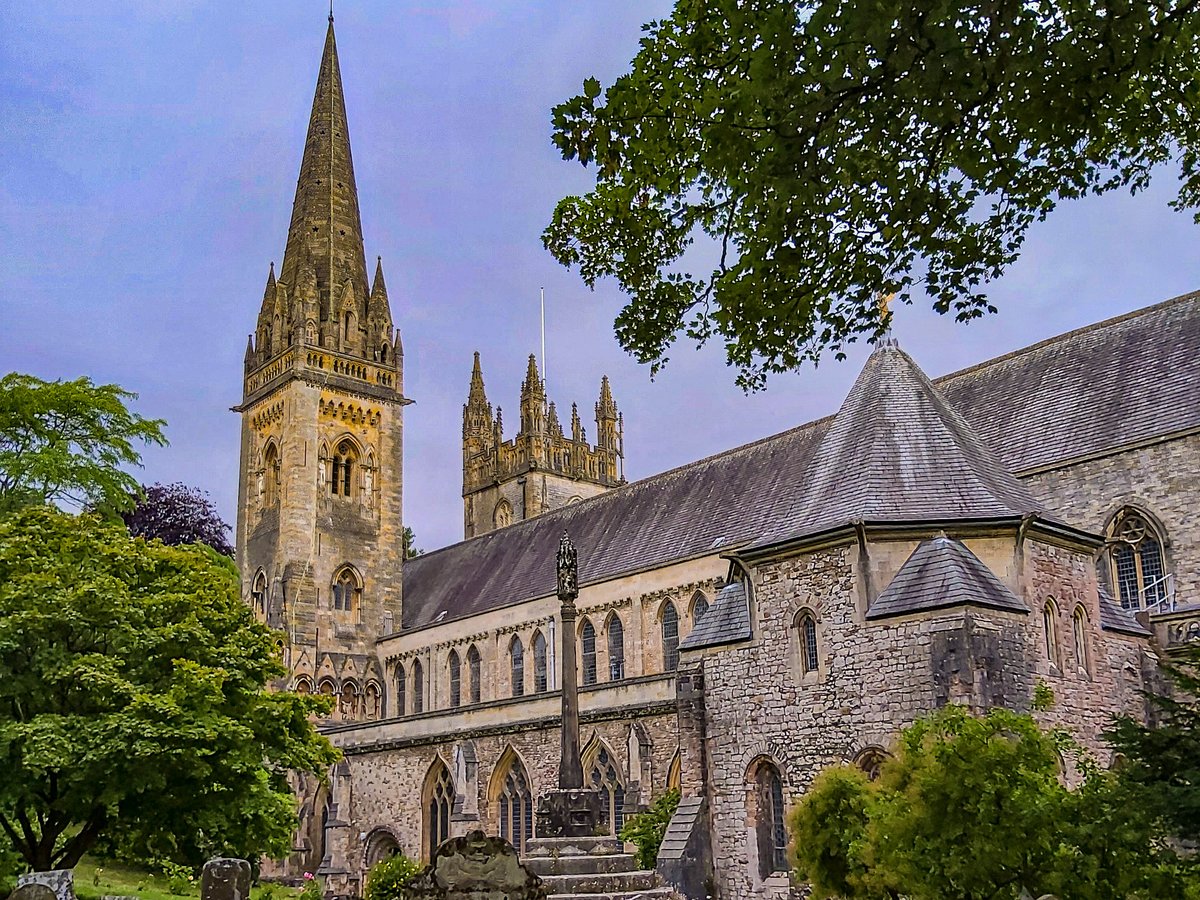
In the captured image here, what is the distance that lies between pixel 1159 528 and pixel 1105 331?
6393 mm

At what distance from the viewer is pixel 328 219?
5241 centimetres

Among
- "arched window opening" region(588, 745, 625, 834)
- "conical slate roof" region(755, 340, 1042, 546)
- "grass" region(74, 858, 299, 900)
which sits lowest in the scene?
"grass" region(74, 858, 299, 900)

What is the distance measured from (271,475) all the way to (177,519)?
16.0 feet

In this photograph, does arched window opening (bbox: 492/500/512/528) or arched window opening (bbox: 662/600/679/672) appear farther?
arched window opening (bbox: 492/500/512/528)

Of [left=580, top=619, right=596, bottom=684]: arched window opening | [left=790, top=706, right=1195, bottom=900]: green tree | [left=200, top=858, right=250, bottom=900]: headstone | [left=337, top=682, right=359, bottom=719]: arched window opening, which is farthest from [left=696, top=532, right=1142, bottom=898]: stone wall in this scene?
[left=337, top=682, right=359, bottom=719]: arched window opening

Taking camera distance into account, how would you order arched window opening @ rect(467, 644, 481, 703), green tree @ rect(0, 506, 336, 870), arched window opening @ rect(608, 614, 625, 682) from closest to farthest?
green tree @ rect(0, 506, 336, 870), arched window opening @ rect(608, 614, 625, 682), arched window opening @ rect(467, 644, 481, 703)

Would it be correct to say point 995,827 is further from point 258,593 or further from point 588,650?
point 258,593

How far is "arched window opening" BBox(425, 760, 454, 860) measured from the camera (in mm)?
32938

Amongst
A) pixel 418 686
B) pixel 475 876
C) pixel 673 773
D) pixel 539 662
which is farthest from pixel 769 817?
pixel 418 686

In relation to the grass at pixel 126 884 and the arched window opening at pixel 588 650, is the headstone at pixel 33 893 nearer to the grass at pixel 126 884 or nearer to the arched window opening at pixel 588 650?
the grass at pixel 126 884

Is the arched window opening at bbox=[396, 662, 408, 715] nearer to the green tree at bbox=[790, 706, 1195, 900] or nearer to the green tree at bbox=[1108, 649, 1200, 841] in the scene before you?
the green tree at bbox=[790, 706, 1195, 900]

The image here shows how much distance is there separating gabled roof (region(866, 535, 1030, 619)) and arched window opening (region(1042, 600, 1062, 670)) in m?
0.75

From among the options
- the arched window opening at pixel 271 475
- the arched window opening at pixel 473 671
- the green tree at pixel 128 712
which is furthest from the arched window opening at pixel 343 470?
the green tree at pixel 128 712

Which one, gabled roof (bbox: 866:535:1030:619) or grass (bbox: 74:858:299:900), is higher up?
gabled roof (bbox: 866:535:1030:619)
